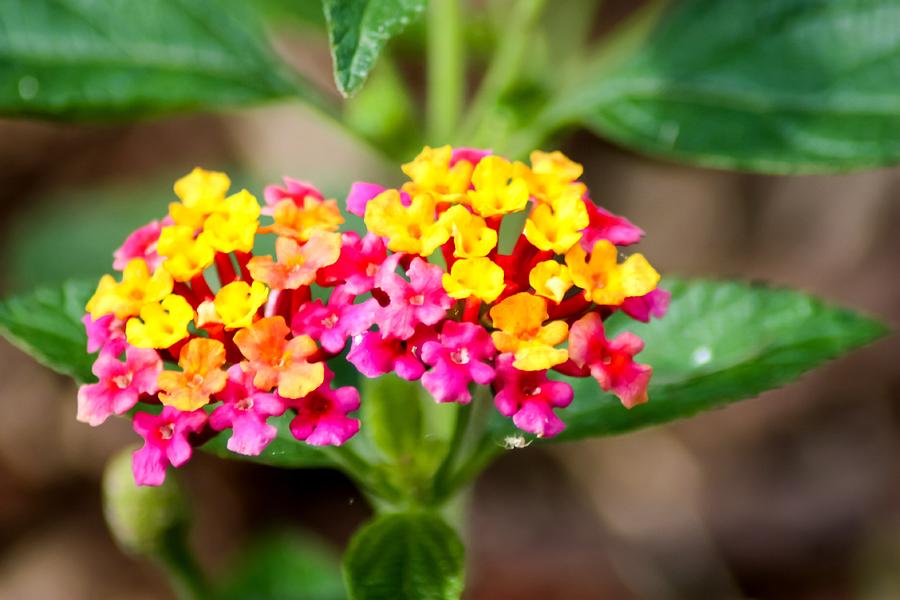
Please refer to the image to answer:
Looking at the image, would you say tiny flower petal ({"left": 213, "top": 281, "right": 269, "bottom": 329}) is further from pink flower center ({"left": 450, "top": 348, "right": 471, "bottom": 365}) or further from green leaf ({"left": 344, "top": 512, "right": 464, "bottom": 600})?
green leaf ({"left": 344, "top": 512, "right": 464, "bottom": 600})

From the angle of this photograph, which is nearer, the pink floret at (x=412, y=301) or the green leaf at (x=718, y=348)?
the pink floret at (x=412, y=301)

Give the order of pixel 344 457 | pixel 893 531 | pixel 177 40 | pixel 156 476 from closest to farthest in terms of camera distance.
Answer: pixel 156 476, pixel 344 457, pixel 177 40, pixel 893 531

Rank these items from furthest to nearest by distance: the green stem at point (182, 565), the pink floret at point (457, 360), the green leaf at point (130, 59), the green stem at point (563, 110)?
the green stem at point (563, 110) < the green stem at point (182, 565) < the green leaf at point (130, 59) < the pink floret at point (457, 360)

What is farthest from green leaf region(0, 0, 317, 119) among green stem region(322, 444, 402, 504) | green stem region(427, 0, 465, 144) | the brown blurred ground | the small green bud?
the brown blurred ground

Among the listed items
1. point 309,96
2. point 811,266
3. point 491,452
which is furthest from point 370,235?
point 811,266

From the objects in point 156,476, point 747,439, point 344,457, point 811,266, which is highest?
point 156,476

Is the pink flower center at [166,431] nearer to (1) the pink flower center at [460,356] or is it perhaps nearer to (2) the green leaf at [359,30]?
(1) the pink flower center at [460,356]

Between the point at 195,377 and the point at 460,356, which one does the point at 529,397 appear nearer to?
the point at 460,356

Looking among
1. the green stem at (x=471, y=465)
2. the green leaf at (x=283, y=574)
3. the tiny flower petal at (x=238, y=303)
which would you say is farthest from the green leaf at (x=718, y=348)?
the green leaf at (x=283, y=574)

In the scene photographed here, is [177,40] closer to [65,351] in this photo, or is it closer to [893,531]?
[65,351]
